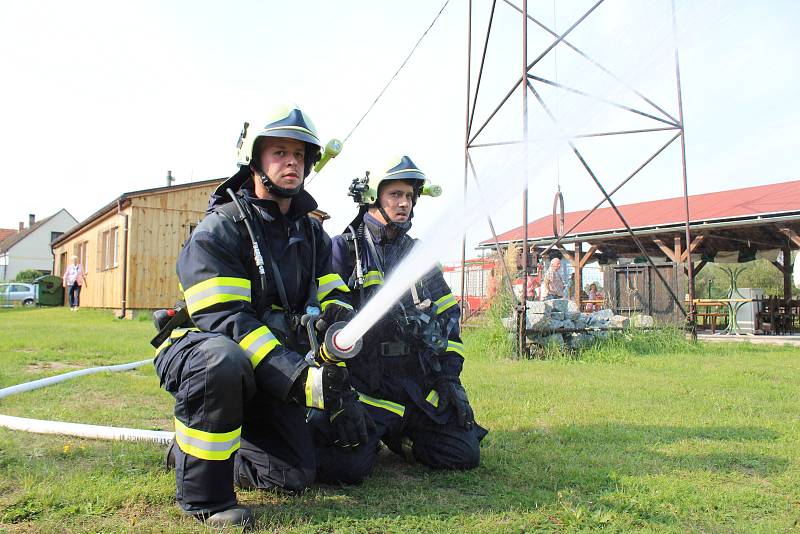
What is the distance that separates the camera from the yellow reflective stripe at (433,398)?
3.73m

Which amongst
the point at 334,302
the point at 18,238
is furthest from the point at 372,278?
the point at 18,238

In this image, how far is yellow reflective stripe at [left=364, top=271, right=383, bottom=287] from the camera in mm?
3977

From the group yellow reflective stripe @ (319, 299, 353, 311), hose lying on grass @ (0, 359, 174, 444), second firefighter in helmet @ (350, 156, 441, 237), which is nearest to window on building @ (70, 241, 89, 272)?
hose lying on grass @ (0, 359, 174, 444)

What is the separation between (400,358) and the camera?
3854 millimetres

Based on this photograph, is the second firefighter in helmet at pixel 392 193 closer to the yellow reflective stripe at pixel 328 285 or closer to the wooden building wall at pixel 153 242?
the yellow reflective stripe at pixel 328 285

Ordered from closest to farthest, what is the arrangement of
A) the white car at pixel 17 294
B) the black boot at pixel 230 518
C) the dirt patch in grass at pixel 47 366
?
the black boot at pixel 230 518
the dirt patch in grass at pixel 47 366
the white car at pixel 17 294

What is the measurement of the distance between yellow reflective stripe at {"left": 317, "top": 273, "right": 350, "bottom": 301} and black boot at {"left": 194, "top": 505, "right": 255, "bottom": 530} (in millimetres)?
1244

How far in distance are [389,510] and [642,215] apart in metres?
18.3

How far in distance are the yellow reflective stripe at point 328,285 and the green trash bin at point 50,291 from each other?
27794 millimetres

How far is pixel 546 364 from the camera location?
8.29m

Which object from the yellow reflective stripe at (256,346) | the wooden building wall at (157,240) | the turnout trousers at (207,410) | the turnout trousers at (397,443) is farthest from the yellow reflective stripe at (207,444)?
the wooden building wall at (157,240)

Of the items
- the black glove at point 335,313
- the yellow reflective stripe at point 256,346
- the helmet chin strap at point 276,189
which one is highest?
the helmet chin strap at point 276,189

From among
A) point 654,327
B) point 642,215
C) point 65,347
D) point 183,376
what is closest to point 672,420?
point 183,376

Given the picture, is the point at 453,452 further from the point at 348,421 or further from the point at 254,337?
the point at 254,337
